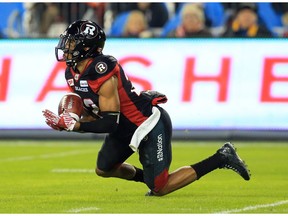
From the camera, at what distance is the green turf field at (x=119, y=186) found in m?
8.62

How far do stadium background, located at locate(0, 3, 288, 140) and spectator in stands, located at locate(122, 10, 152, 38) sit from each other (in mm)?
520

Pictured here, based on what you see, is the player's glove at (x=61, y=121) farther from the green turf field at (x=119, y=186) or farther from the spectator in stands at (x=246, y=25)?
the spectator in stands at (x=246, y=25)

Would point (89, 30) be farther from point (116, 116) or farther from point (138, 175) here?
point (138, 175)

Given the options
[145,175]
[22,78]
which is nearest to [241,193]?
[145,175]

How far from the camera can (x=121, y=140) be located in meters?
9.36

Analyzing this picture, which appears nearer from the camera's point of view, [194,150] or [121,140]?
[121,140]

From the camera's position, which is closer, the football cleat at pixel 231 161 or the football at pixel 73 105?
the football at pixel 73 105

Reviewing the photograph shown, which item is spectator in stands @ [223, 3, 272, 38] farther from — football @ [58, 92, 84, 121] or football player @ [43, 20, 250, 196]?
football @ [58, 92, 84, 121]

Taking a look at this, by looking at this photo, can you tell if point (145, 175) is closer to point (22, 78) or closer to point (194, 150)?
point (194, 150)

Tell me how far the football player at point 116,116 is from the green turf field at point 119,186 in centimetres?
27

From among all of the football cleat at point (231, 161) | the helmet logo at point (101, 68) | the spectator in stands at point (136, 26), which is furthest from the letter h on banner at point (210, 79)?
the helmet logo at point (101, 68)

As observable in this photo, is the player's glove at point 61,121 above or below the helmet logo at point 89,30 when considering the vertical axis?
below

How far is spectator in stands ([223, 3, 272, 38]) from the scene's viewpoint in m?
15.8

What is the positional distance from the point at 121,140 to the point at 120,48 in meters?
6.42
